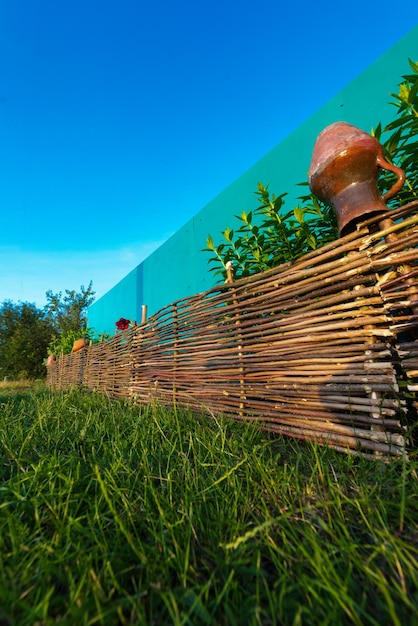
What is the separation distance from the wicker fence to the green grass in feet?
0.74

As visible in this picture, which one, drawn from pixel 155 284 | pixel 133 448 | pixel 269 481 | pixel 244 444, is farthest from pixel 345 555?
pixel 155 284

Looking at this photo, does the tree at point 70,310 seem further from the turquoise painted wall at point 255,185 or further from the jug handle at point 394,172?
the jug handle at point 394,172

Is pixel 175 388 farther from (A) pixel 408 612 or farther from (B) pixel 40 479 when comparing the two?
(A) pixel 408 612

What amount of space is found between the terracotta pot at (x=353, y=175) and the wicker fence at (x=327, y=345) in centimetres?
9

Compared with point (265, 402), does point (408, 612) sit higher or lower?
lower

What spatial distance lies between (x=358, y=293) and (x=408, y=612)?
1065mm

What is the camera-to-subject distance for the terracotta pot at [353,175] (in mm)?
1417

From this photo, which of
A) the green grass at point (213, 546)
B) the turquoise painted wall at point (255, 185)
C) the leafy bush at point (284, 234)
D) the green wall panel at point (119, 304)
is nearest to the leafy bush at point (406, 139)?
the leafy bush at point (284, 234)

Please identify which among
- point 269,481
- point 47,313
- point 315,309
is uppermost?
point 47,313

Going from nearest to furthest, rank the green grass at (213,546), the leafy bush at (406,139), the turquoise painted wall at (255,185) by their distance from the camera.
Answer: the green grass at (213,546)
the leafy bush at (406,139)
the turquoise painted wall at (255,185)

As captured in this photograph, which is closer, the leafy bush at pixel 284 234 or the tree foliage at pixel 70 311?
the leafy bush at pixel 284 234

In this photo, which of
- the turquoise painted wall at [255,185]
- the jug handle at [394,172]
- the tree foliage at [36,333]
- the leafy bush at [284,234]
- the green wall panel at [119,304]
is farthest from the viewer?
the tree foliage at [36,333]

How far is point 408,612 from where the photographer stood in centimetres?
61

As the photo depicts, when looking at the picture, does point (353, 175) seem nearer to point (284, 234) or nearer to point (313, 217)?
point (284, 234)
